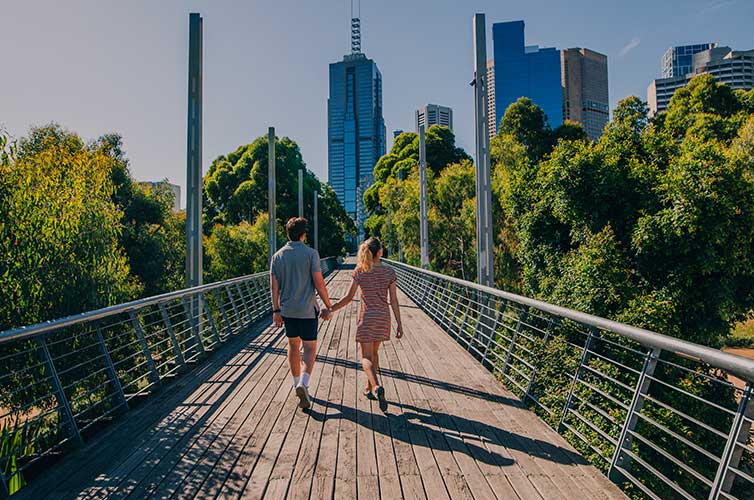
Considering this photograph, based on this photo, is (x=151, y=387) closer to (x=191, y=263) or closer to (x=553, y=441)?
(x=191, y=263)

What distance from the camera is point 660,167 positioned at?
14.3 meters

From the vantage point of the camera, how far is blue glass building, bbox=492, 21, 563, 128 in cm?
16988

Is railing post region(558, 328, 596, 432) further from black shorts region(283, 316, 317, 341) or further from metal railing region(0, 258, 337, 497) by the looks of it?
metal railing region(0, 258, 337, 497)

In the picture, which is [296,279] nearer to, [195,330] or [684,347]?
[684,347]

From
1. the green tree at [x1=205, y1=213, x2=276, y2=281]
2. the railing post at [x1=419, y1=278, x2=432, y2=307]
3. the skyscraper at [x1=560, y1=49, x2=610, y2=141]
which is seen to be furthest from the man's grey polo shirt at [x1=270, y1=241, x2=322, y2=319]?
the skyscraper at [x1=560, y1=49, x2=610, y2=141]

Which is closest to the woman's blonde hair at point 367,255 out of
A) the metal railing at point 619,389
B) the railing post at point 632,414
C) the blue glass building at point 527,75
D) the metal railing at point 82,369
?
the metal railing at point 619,389

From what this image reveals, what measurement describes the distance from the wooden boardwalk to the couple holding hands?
0.41m

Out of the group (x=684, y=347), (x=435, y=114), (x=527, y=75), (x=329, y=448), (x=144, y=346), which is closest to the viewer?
(x=684, y=347)

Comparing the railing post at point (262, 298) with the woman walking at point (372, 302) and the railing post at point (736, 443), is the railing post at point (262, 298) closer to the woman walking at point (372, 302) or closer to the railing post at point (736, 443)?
the woman walking at point (372, 302)

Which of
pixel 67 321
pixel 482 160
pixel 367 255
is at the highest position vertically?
pixel 482 160

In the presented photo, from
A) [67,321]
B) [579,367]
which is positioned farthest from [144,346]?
[579,367]

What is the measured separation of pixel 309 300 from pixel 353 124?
16437 centimetres

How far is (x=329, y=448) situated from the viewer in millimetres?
3857

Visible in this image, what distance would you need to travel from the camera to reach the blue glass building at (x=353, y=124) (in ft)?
529
